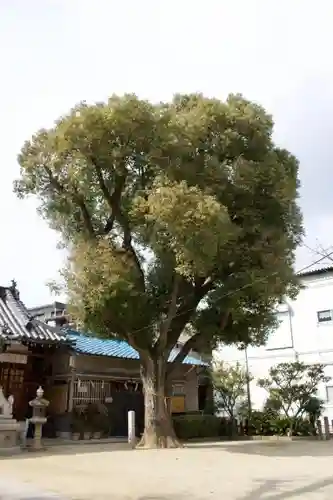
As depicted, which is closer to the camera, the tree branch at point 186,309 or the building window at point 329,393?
the tree branch at point 186,309

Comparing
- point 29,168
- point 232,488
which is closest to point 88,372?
point 29,168

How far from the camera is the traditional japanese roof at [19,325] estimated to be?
1730cm

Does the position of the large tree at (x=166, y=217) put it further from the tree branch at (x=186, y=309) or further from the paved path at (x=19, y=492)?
the paved path at (x=19, y=492)

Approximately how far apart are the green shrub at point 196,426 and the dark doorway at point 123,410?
1.46 metres

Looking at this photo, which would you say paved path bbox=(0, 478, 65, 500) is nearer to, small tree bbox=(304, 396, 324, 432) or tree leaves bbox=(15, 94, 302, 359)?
tree leaves bbox=(15, 94, 302, 359)

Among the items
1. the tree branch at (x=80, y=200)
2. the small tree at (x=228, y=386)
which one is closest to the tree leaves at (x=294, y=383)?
the small tree at (x=228, y=386)

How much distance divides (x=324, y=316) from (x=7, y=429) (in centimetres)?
1508

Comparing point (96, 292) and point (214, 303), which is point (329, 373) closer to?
point (214, 303)

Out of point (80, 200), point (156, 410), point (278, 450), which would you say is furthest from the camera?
point (80, 200)

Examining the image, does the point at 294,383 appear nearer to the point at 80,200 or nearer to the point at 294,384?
the point at 294,384

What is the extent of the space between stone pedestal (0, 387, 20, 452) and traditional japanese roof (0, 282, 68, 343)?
2.76 m

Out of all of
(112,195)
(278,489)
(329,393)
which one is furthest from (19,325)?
(329,393)

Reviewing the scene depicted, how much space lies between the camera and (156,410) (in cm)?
1427

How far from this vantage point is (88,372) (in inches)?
778
